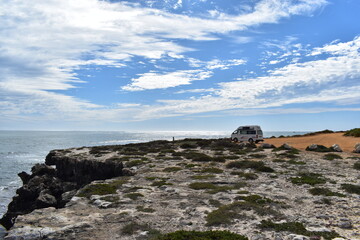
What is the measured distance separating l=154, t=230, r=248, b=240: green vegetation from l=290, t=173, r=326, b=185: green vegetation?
1002 centimetres

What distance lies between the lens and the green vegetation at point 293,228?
8.30m

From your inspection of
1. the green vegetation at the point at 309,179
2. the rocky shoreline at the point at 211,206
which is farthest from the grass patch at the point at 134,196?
the green vegetation at the point at 309,179

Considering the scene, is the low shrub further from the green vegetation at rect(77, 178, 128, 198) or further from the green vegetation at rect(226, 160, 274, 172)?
the green vegetation at rect(226, 160, 274, 172)

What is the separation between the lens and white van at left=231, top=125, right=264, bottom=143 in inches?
1877

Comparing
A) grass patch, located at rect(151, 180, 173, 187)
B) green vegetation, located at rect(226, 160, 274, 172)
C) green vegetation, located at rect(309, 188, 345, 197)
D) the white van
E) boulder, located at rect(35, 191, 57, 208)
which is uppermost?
the white van

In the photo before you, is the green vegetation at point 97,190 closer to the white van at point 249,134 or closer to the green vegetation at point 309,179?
the green vegetation at point 309,179

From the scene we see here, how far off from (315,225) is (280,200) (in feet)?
11.4

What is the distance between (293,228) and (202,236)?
334cm

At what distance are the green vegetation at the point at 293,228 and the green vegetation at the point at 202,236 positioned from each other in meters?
1.65

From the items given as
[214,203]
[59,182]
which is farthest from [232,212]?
[59,182]

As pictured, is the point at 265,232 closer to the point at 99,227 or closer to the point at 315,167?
the point at 99,227

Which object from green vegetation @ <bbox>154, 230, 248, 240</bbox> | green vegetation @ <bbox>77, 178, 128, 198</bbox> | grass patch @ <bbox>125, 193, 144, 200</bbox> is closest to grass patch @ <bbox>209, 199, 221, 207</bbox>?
green vegetation @ <bbox>154, 230, 248, 240</bbox>

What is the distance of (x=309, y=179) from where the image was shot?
1700 cm

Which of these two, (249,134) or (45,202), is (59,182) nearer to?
(45,202)
